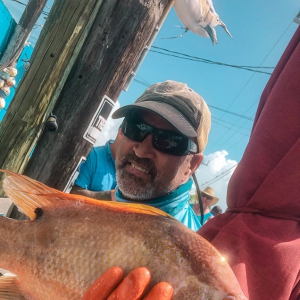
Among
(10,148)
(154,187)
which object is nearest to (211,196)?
(154,187)

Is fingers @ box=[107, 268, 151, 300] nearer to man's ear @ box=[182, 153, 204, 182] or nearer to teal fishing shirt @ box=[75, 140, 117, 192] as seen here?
man's ear @ box=[182, 153, 204, 182]

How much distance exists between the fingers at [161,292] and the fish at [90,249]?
35 mm

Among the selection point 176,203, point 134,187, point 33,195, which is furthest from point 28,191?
point 176,203

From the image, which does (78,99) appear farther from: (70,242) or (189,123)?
(70,242)

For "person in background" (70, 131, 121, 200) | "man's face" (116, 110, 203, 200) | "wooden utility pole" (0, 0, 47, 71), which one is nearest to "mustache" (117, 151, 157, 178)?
"man's face" (116, 110, 203, 200)

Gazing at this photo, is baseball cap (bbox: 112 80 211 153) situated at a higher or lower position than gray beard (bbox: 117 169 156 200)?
higher

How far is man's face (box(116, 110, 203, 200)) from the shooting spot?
190 cm

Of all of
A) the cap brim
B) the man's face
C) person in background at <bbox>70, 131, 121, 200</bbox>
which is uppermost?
the cap brim

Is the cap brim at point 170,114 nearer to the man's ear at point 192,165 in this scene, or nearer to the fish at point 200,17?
the man's ear at point 192,165

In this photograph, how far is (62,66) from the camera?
1.73 m

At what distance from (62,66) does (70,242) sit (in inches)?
46.0

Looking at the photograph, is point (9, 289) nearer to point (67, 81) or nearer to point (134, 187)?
point (134, 187)

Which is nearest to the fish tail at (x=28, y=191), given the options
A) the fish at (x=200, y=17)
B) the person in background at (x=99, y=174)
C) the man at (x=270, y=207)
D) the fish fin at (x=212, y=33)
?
the man at (x=270, y=207)

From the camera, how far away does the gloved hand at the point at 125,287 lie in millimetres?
Result: 877
